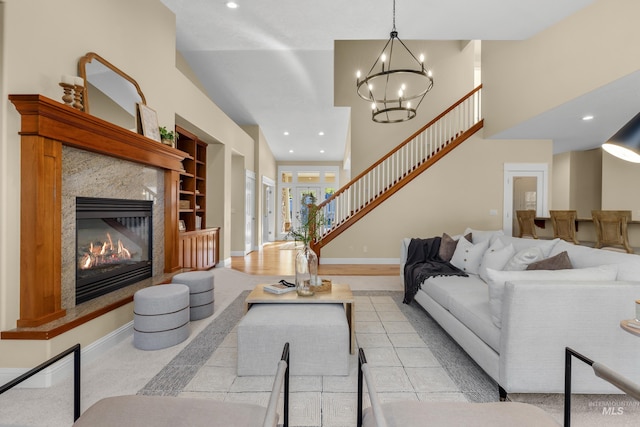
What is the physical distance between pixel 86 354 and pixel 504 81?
6.98 m

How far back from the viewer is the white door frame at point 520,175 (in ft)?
20.8

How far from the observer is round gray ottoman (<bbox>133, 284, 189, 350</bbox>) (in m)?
2.55

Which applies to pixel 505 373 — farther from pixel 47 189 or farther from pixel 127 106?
pixel 127 106

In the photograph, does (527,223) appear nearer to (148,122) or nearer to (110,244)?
(148,122)

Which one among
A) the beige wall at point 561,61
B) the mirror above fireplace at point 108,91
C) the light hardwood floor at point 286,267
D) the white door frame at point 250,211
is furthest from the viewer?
the white door frame at point 250,211

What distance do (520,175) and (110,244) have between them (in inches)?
285

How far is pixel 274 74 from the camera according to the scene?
6.49 m

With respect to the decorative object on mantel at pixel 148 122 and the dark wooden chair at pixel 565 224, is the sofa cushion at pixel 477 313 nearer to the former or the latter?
the dark wooden chair at pixel 565 224

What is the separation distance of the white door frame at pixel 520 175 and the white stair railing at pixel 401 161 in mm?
1287

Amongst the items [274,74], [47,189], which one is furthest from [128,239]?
[274,74]

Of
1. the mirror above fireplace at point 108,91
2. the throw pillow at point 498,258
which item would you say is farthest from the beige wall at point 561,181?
the mirror above fireplace at point 108,91

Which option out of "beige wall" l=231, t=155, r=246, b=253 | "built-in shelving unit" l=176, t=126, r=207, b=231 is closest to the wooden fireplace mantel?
"built-in shelving unit" l=176, t=126, r=207, b=231

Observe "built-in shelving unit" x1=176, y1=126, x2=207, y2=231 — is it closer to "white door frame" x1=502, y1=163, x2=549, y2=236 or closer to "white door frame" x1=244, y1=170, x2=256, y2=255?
"white door frame" x1=244, y1=170, x2=256, y2=255

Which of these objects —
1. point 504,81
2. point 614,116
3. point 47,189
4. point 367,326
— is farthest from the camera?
point 504,81
